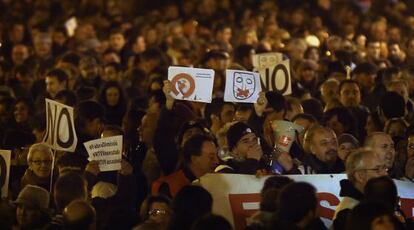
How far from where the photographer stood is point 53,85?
43.8 ft

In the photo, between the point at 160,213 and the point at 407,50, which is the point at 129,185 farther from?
the point at 407,50

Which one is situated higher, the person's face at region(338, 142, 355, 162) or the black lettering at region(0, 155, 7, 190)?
the person's face at region(338, 142, 355, 162)

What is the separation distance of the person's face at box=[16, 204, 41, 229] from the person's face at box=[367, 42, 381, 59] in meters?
10.2

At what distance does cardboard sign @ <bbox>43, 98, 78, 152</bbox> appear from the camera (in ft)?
33.3

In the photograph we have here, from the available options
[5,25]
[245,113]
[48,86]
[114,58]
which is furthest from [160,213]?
[5,25]

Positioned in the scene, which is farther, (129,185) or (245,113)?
(245,113)

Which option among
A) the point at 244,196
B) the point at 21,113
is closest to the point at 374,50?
the point at 21,113

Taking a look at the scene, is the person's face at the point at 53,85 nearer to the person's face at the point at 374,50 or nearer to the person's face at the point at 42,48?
the person's face at the point at 42,48

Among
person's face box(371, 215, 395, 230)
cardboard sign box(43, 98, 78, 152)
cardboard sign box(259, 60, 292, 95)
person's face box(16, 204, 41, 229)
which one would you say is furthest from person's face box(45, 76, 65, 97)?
person's face box(371, 215, 395, 230)

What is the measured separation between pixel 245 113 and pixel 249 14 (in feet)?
36.3

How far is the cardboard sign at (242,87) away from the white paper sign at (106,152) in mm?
1791

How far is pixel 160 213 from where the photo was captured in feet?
25.5

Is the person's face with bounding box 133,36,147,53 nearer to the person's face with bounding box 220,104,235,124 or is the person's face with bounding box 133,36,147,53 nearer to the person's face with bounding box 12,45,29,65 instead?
the person's face with bounding box 12,45,29,65

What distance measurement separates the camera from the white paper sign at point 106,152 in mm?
9523
